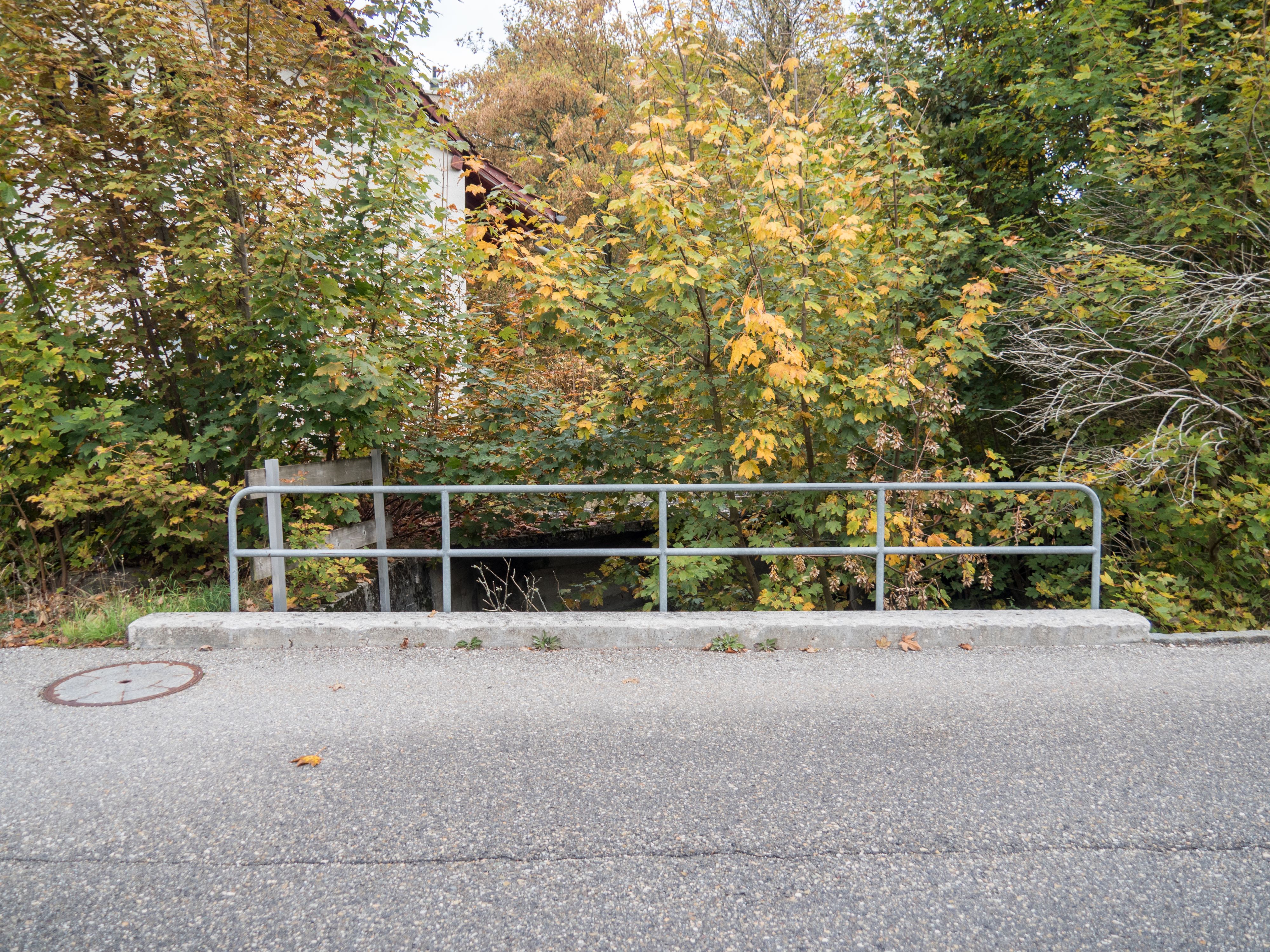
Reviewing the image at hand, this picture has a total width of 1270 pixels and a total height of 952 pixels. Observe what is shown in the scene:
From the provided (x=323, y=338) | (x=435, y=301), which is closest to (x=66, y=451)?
(x=323, y=338)

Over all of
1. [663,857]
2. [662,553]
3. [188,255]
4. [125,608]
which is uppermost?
[188,255]

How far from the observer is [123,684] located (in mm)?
4445

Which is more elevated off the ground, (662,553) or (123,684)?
(662,553)

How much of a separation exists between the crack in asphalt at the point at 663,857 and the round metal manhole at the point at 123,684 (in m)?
1.61

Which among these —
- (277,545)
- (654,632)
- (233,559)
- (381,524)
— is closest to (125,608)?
(233,559)

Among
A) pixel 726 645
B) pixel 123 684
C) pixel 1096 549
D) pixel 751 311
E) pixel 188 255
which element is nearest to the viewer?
pixel 123 684

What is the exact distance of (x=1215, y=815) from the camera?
296cm

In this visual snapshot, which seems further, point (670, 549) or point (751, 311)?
point (751, 311)

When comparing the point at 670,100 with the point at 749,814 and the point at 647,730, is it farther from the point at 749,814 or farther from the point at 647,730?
the point at 749,814

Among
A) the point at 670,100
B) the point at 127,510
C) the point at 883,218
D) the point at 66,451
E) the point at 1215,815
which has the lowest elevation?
the point at 1215,815

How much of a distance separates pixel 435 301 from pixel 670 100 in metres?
2.94

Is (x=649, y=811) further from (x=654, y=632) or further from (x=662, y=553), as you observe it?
(x=662, y=553)

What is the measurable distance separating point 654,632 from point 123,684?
324 cm

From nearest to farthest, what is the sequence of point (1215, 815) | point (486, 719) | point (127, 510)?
point (1215, 815) → point (486, 719) → point (127, 510)
